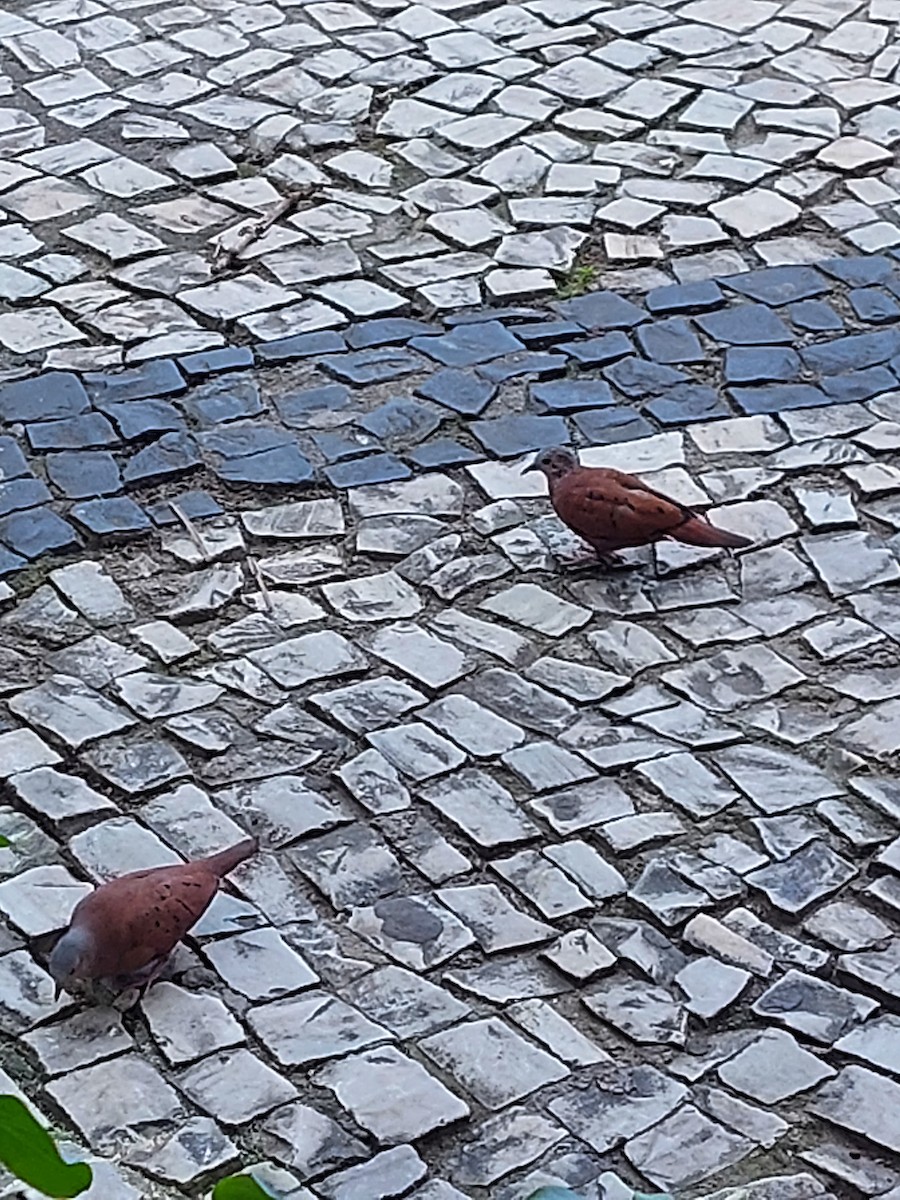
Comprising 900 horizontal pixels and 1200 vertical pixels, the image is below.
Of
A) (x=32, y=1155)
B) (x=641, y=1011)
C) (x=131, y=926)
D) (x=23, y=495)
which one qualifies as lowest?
(x=23, y=495)

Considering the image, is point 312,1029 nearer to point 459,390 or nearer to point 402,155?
point 459,390

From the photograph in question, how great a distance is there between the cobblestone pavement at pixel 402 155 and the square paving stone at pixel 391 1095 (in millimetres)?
2702

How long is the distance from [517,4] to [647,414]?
281 cm

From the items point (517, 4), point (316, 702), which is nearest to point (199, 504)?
point (316, 702)

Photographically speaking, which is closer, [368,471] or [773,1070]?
[773,1070]

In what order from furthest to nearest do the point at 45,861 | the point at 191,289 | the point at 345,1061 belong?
the point at 191,289 < the point at 45,861 < the point at 345,1061

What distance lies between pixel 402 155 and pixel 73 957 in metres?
3.78

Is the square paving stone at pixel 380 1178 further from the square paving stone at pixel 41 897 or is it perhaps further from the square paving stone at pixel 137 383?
the square paving stone at pixel 137 383

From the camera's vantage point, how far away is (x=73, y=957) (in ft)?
11.3

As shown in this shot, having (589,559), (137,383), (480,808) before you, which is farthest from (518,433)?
(480,808)

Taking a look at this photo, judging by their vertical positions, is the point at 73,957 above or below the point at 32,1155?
below

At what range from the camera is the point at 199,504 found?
4.98m

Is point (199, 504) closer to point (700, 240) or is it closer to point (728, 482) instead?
point (728, 482)

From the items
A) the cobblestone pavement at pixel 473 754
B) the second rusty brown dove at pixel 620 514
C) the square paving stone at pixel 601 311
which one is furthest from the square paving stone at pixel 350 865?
the square paving stone at pixel 601 311
